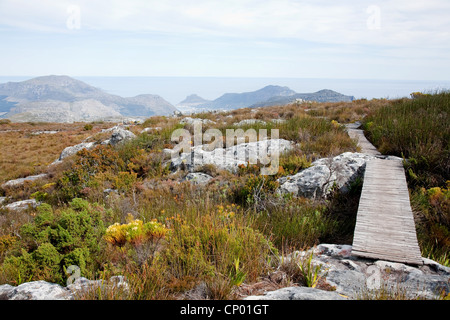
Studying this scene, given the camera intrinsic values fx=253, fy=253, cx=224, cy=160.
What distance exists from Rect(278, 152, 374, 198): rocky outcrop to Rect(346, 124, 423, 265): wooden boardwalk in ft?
1.37

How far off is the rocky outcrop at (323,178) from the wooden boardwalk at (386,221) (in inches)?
16.4

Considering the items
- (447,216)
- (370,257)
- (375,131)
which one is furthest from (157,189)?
(375,131)

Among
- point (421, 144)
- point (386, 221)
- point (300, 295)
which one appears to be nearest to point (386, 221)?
point (386, 221)

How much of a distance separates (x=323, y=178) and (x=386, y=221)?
171cm

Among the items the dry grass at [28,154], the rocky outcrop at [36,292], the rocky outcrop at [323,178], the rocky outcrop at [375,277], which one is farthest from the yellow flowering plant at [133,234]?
the dry grass at [28,154]

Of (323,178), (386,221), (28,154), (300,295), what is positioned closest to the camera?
(300,295)

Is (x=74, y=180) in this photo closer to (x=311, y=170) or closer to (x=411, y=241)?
(x=311, y=170)

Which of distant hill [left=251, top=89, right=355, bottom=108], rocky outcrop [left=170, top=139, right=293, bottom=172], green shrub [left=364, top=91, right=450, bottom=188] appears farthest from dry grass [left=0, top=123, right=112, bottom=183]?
distant hill [left=251, top=89, right=355, bottom=108]

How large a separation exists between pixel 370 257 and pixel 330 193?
2248 mm

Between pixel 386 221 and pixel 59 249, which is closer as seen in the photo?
pixel 59 249

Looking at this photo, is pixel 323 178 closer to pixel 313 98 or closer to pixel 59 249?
pixel 59 249

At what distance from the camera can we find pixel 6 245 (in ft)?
13.4

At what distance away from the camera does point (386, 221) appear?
12.7 feet

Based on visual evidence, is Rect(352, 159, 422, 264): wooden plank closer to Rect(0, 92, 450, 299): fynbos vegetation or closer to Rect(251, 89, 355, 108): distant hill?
Rect(0, 92, 450, 299): fynbos vegetation
